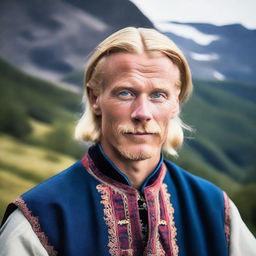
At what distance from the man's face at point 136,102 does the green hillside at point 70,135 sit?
1.77m

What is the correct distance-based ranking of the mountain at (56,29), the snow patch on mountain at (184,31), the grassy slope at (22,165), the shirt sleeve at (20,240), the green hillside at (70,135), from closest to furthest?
the shirt sleeve at (20,240), the grassy slope at (22,165), the green hillside at (70,135), the mountain at (56,29), the snow patch on mountain at (184,31)

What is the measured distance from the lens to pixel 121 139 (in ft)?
5.95

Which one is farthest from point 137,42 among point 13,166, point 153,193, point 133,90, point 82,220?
point 13,166

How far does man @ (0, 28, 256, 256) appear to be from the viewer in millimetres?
1754

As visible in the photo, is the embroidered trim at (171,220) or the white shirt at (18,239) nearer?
the white shirt at (18,239)

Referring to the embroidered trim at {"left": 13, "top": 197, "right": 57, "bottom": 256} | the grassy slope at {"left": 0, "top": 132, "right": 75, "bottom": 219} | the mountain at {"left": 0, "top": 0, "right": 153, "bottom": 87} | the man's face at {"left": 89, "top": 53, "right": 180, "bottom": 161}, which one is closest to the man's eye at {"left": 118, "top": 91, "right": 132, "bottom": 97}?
the man's face at {"left": 89, "top": 53, "right": 180, "bottom": 161}

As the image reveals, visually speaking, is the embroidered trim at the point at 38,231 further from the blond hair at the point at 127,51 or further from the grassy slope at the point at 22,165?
the grassy slope at the point at 22,165

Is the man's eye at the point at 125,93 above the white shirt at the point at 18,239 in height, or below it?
above

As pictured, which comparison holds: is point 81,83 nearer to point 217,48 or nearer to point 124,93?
point 217,48

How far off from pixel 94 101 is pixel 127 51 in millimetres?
292

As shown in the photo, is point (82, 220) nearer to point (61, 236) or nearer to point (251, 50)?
point (61, 236)

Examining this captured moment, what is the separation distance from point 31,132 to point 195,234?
6.71ft

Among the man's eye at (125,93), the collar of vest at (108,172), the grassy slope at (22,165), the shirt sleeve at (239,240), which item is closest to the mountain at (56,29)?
the grassy slope at (22,165)

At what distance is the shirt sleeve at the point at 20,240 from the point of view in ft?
5.40
